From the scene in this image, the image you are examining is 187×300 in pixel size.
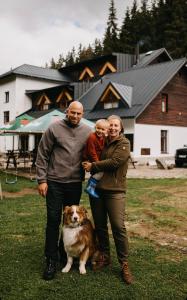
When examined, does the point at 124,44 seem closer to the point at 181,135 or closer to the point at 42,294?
the point at 181,135

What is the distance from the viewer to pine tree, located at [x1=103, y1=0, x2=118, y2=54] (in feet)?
197

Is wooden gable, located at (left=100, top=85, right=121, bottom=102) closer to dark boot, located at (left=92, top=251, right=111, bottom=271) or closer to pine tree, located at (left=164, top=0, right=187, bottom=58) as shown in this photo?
pine tree, located at (left=164, top=0, right=187, bottom=58)

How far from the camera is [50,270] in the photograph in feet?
15.7

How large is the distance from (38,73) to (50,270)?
40547mm

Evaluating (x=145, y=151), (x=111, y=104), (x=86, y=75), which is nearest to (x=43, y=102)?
(x=86, y=75)

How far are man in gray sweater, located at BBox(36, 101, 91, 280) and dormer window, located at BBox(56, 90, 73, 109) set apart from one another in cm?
2958

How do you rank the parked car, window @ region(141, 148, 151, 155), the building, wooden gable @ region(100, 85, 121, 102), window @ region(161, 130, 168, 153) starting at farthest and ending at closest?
window @ region(161, 130, 168, 153), wooden gable @ region(100, 85, 121, 102), window @ region(141, 148, 151, 155), the building, the parked car

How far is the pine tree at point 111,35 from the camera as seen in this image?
2360 inches

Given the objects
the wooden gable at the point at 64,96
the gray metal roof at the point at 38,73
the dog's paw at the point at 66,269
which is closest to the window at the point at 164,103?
the wooden gable at the point at 64,96

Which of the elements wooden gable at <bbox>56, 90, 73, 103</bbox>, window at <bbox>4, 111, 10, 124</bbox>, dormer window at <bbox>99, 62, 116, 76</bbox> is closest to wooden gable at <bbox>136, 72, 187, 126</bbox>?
wooden gable at <bbox>56, 90, 73, 103</bbox>

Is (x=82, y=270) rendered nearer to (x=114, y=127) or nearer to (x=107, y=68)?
(x=114, y=127)

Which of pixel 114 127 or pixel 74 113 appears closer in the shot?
pixel 114 127

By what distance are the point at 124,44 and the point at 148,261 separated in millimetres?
57206

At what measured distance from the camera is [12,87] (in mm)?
42312
